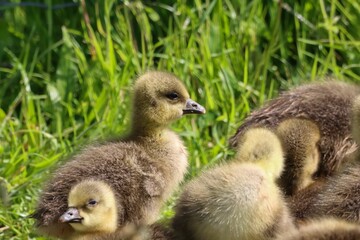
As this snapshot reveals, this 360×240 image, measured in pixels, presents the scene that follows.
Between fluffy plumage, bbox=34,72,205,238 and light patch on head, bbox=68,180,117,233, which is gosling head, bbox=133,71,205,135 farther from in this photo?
light patch on head, bbox=68,180,117,233

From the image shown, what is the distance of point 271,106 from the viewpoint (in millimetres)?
5043

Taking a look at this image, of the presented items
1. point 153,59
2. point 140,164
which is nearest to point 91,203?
point 140,164

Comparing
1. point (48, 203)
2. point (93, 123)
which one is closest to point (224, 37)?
point (93, 123)

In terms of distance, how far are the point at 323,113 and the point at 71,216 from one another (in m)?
1.20

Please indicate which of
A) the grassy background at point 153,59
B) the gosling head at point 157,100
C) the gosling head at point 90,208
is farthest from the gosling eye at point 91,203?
the grassy background at point 153,59

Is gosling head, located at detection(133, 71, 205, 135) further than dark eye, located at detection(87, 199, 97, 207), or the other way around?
gosling head, located at detection(133, 71, 205, 135)

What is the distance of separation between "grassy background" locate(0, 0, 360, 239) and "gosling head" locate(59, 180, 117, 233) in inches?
39.7

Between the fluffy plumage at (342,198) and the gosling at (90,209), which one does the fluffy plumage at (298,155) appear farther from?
the gosling at (90,209)

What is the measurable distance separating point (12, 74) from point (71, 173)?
1572 millimetres

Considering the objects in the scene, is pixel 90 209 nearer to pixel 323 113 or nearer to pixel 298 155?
pixel 298 155

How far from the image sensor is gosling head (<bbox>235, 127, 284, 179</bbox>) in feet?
14.0

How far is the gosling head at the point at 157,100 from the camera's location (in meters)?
4.82

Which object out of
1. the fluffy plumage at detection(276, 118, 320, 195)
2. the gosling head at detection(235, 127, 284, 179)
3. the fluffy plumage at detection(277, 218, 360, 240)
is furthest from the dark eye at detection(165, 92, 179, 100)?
the fluffy plumage at detection(277, 218, 360, 240)

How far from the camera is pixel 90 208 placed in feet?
13.8
